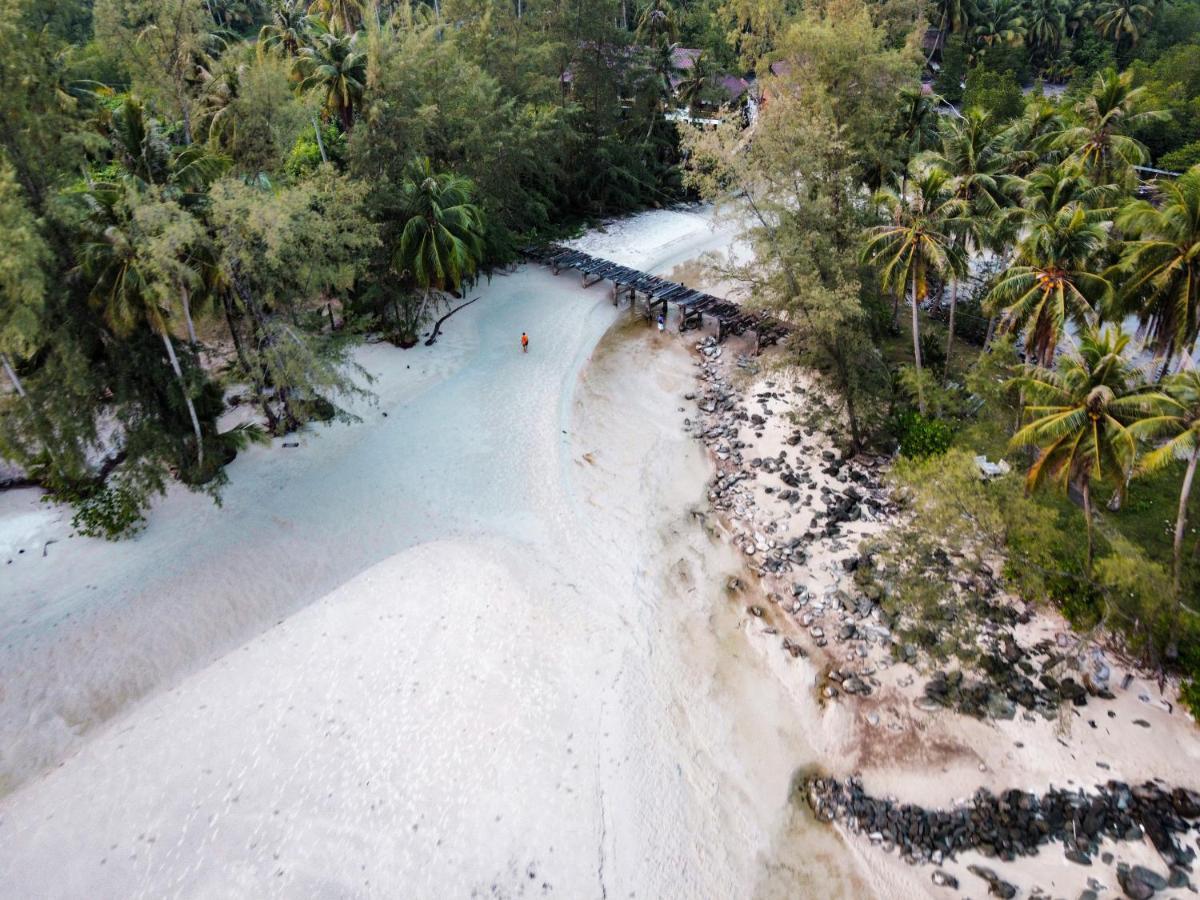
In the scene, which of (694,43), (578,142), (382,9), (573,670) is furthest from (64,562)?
(694,43)

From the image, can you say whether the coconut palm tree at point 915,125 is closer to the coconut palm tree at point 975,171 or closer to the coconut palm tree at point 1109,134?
the coconut palm tree at point 1109,134

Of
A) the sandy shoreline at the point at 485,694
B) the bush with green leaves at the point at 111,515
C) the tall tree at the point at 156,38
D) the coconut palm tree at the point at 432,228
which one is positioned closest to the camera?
the sandy shoreline at the point at 485,694

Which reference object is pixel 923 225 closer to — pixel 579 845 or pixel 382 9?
pixel 579 845

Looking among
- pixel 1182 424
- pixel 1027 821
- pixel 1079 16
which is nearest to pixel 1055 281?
pixel 1182 424

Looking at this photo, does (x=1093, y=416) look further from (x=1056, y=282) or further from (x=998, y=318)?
(x=998, y=318)

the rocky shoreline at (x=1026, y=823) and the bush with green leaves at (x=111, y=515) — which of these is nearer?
the rocky shoreline at (x=1026, y=823)

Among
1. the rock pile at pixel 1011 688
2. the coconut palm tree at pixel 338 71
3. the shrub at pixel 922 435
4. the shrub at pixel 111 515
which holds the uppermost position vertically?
A: the coconut palm tree at pixel 338 71

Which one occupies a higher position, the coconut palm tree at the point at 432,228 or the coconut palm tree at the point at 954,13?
the coconut palm tree at the point at 954,13

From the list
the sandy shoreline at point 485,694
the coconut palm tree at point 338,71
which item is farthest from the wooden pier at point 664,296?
the coconut palm tree at point 338,71
